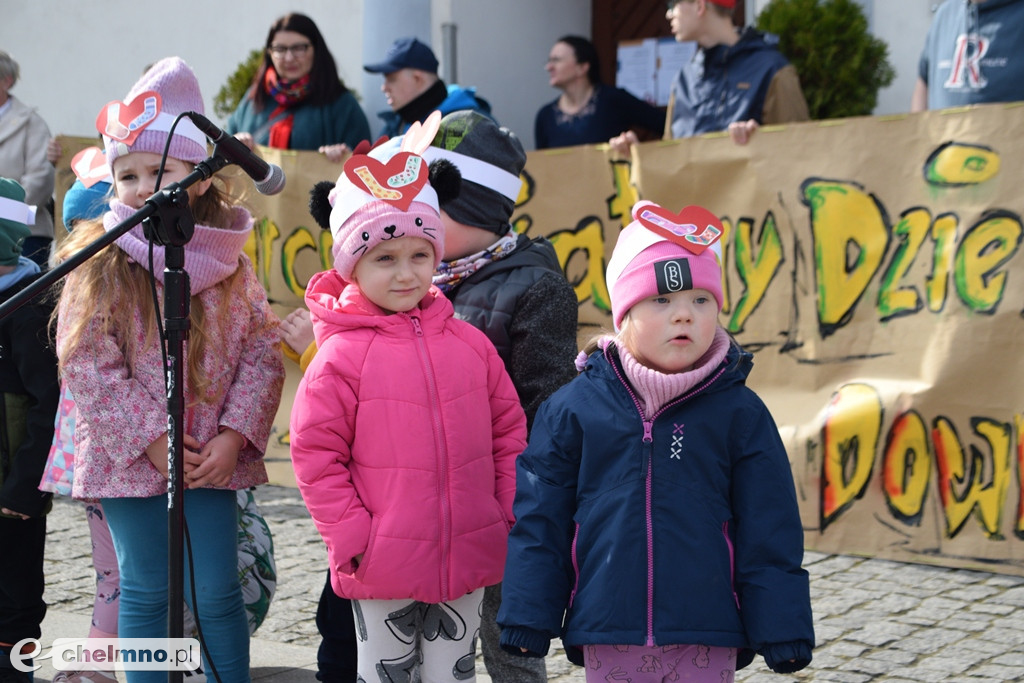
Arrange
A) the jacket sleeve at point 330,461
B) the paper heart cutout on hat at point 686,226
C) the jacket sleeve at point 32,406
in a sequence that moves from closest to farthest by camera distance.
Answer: the paper heart cutout on hat at point 686,226, the jacket sleeve at point 330,461, the jacket sleeve at point 32,406

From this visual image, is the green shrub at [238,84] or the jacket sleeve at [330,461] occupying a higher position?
the green shrub at [238,84]

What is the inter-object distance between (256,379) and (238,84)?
21.5 ft

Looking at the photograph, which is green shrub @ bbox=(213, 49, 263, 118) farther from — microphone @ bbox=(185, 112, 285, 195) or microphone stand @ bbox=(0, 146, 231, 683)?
microphone stand @ bbox=(0, 146, 231, 683)

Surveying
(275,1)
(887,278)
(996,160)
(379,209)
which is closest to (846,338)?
(887,278)

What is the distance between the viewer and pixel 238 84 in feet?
32.1

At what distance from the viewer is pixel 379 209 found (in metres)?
3.25

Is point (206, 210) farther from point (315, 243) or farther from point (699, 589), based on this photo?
point (315, 243)

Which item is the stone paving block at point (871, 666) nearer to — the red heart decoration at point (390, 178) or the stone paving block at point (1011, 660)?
the stone paving block at point (1011, 660)

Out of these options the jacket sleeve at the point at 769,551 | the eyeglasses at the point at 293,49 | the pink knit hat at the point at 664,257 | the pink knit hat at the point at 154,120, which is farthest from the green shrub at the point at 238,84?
the jacket sleeve at the point at 769,551

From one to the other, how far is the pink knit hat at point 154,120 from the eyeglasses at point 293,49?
11.1ft

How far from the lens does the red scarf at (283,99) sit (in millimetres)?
7234

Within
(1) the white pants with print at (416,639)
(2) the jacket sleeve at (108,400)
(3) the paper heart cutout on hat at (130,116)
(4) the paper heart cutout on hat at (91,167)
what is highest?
(3) the paper heart cutout on hat at (130,116)

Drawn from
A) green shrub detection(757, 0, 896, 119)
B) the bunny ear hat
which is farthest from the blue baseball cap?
the bunny ear hat

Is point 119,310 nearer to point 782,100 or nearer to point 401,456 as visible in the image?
point 401,456
